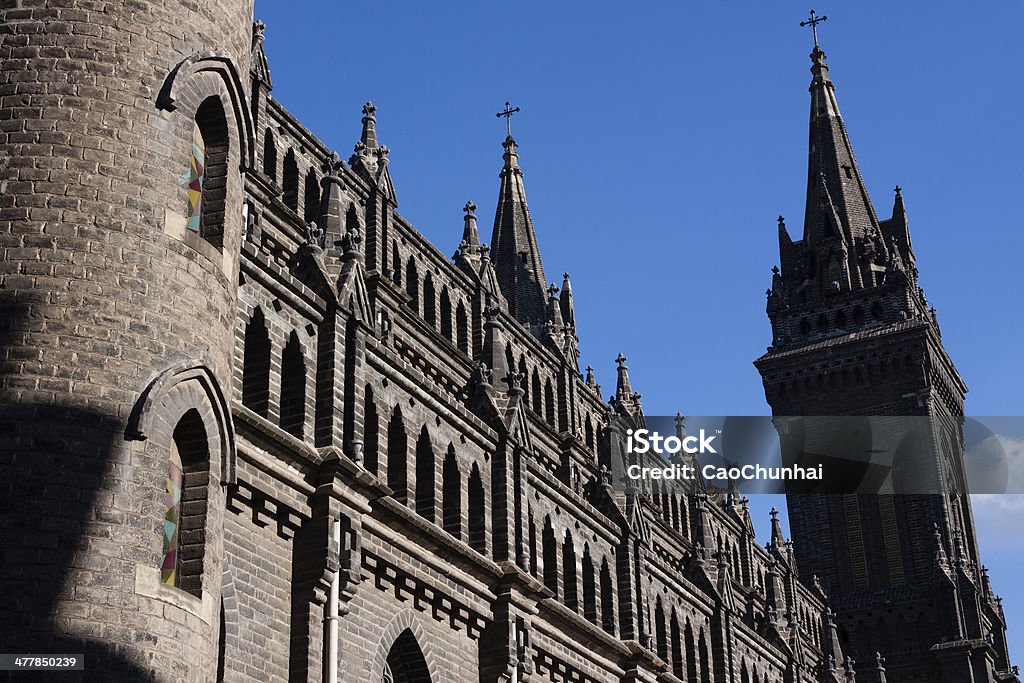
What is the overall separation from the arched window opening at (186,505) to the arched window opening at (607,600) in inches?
952

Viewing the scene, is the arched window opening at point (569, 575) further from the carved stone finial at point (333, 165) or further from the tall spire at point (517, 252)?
the tall spire at point (517, 252)

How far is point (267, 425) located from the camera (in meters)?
27.5

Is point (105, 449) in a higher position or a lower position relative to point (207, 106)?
lower

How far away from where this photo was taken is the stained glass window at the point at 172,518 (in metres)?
20.8

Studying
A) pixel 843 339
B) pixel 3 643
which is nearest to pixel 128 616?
pixel 3 643

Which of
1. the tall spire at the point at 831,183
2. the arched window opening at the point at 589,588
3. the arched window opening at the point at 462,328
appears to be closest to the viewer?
the arched window opening at the point at 589,588

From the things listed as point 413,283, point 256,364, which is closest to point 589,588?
point 413,283

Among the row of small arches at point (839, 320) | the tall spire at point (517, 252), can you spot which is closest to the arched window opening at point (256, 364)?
the tall spire at point (517, 252)

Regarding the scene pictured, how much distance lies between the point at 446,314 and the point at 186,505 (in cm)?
2747

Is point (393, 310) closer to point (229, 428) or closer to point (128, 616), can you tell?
point (229, 428)

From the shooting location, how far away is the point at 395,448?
112 feet

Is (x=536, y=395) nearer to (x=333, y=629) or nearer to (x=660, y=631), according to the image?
(x=660, y=631)

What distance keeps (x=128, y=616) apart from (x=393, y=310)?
23391 mm

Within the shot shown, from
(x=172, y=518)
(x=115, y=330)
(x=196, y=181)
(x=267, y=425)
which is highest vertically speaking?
(x=196, y=181)
